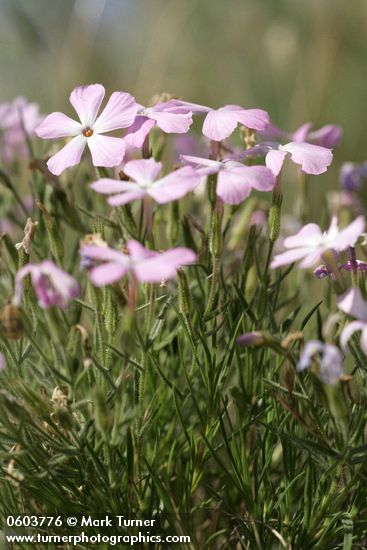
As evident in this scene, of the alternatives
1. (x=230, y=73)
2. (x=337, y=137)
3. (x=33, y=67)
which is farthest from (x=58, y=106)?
(x=337, y=137)

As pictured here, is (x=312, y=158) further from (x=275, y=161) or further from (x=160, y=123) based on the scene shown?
(x=160, y=123)

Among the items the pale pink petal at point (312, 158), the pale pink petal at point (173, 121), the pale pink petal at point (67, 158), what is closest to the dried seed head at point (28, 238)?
the pale pink petal at point (67, 158)

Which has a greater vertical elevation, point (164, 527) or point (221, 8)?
point (221, 8)

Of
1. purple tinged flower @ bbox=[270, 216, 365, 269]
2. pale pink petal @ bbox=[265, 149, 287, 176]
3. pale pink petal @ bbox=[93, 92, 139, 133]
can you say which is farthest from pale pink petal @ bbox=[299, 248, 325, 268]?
pale pink petal @ bbox=[93, 92, 139, 133]

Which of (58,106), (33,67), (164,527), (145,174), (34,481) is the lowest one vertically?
(164,527)

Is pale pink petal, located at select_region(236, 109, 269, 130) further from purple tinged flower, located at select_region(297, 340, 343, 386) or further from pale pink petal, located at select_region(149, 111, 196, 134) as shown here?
purple tinged flower, located at select_region(297, 340, 343, 386)

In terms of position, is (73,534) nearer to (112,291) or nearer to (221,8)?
(112,291)
